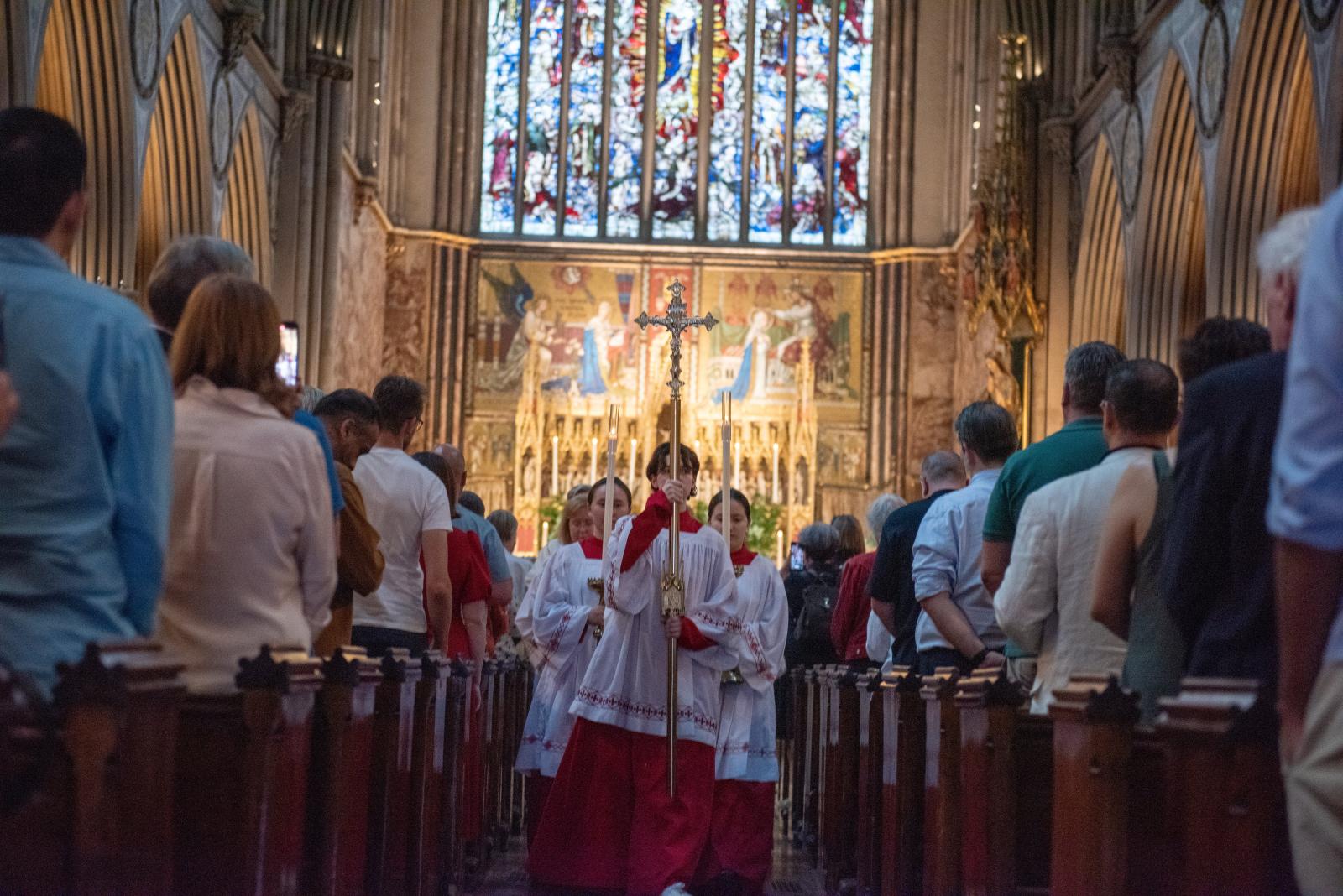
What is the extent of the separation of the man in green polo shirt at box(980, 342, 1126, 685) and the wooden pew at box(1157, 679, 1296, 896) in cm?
244

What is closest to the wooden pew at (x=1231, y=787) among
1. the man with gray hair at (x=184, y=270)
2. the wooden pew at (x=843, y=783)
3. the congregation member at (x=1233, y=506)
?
the congregation member at (x=1233, y=506)

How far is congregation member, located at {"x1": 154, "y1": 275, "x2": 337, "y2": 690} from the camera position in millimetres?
3465

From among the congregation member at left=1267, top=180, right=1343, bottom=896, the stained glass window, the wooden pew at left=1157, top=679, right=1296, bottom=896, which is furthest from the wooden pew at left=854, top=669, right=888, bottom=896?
the stained glass window

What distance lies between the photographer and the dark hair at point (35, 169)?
2.84 meters

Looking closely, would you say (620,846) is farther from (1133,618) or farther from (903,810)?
(1133,618)

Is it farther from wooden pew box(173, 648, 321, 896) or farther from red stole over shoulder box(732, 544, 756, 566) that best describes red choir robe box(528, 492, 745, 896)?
wooden pew box(173, 648, 321, 896)

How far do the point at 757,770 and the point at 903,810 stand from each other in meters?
1.85

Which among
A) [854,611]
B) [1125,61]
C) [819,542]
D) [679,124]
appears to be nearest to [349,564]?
[854,611]

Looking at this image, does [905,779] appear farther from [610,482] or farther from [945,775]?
[610,482]

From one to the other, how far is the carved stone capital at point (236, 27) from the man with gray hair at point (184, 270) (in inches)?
476

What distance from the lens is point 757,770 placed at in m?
7.39

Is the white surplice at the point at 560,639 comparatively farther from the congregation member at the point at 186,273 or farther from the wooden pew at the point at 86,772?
the wooden pew at the point at 86,772

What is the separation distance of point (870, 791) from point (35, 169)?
4.10 meters

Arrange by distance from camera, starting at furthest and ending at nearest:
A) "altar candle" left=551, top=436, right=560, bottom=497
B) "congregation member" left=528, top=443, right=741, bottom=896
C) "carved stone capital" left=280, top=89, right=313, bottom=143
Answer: "altar candle" left=551, top=436, right=560, bottom=497, "carved stone capital" left=280, top=89, right=313, bottom=143, "congregation member" left=528, top=443, right=741, bottom=896
